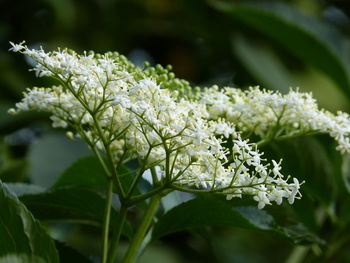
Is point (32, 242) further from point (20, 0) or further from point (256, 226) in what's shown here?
point (20, 0)

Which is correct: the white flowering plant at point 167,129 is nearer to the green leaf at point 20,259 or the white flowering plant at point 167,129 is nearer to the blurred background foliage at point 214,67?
the green leaf at point 20,259

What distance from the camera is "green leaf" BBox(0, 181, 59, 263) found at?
0.84 metres

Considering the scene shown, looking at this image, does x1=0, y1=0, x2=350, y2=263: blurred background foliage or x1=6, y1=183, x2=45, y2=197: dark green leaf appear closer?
x1=6, y1=183, x2=45, y2=197: dark green leaf

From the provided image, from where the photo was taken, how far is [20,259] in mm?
859

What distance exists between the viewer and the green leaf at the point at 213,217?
1.01 meters

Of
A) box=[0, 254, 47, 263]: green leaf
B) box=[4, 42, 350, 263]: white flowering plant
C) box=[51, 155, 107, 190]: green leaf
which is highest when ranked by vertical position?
box=[4, 42, 350, 263]: white flowering plant

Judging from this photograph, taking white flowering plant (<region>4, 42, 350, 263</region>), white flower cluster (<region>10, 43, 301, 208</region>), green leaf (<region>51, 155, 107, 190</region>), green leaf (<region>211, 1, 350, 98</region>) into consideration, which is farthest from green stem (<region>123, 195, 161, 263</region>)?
green leaf (<region>211, 1, 350, 98</region>)

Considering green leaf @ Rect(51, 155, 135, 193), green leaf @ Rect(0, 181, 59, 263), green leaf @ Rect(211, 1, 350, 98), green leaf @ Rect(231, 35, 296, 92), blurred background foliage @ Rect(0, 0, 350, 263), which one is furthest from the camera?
green leaf @ Rect(231, 35, 296, 92)

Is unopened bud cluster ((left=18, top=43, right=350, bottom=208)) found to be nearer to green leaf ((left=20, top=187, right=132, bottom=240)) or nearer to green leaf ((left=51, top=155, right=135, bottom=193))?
green leaf ((left=20, top=187, right=132, bottom=240))

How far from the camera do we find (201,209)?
3.41 ft

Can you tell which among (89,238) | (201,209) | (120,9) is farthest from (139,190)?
(120,9)

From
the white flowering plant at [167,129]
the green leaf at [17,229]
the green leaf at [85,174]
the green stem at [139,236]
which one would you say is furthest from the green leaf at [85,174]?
the green leaf at [17,229]

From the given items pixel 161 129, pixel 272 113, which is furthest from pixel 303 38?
pixel 161 129

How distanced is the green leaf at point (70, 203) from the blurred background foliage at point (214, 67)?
25 centimetres
